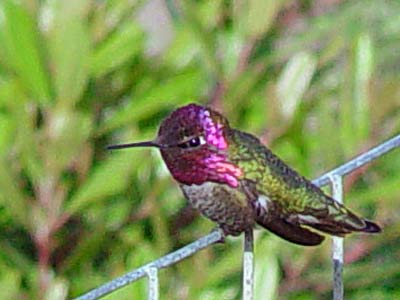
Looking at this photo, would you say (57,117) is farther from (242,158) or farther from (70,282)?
(242,158)

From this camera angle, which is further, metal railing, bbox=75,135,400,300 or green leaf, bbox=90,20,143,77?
green leaf, bbox=90,20,143,77

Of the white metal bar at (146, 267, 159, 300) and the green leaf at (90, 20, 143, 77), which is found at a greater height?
the green leaf at (90, 20, 143, 77)

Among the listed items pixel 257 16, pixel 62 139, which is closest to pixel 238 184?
pixel 62 139

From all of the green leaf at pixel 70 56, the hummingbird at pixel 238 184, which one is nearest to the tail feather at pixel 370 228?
the hummingbird at pixel 238 184

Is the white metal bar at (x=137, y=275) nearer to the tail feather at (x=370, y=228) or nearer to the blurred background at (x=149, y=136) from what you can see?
the tail feather at (x=370, y=228)

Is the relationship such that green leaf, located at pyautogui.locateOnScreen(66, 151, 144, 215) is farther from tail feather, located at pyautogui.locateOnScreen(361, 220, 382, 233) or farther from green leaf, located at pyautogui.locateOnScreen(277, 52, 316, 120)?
tail feather, located at pyautogui.locateOnScreen(361, 220, 382, 233)

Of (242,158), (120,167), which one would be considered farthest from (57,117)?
(242,158)

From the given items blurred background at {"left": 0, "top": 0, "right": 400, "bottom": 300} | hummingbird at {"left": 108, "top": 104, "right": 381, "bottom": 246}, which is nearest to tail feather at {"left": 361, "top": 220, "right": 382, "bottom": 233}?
hummingbird at {"left": 108, "top": 104, "right": 381, "bottom": 246}
